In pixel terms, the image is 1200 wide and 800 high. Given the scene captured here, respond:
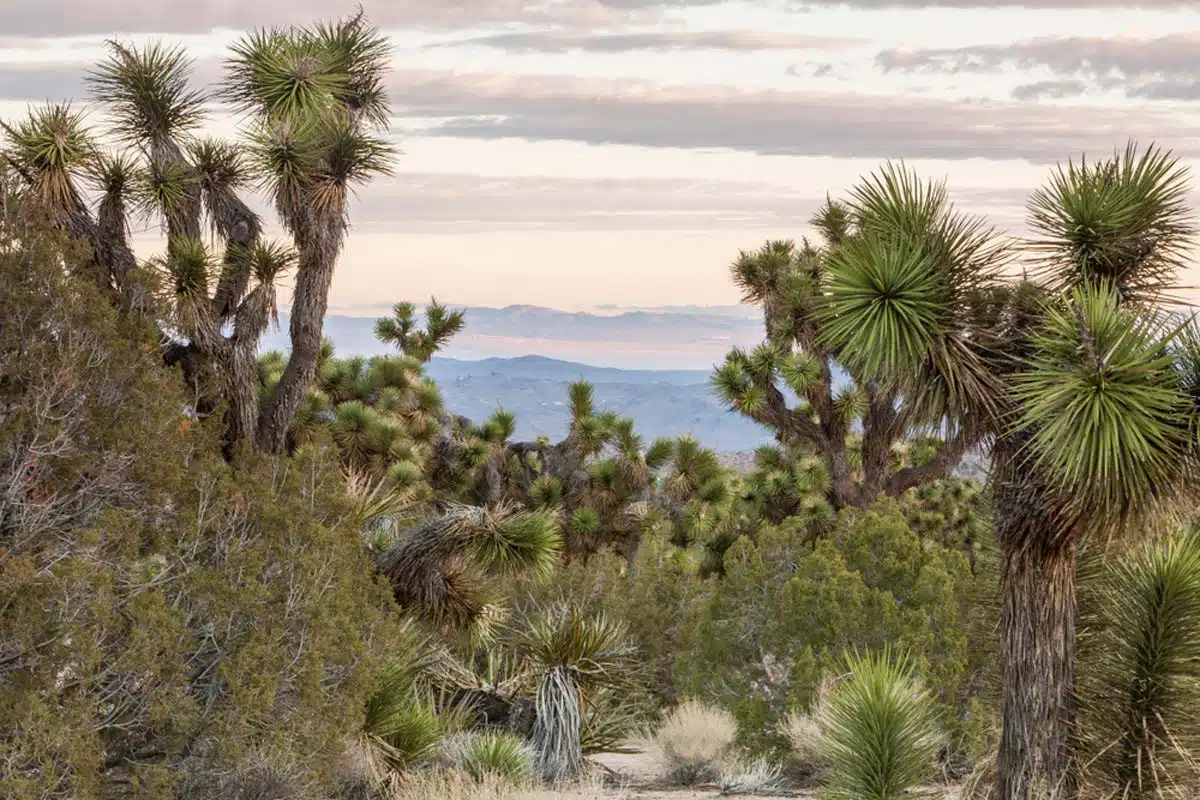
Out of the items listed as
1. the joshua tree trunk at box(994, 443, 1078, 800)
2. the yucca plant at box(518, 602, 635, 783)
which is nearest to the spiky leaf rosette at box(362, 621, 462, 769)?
the yucca plant at box(518, 602, 635, 783)

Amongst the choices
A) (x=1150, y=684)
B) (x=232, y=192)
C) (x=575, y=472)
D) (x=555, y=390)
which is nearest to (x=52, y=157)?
(x=232, y=192)

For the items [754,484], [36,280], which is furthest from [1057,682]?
[754,484]

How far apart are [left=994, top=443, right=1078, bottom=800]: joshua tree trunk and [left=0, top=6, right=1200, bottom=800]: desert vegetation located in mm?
26

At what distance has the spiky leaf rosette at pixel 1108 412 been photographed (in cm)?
938

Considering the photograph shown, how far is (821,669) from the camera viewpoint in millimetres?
15102

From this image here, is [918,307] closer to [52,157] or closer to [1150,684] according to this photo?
[1150,684]

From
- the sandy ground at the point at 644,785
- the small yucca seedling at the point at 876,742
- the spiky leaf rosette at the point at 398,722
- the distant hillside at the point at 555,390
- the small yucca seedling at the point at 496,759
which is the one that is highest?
the small yucca seedling at the point at 876,742

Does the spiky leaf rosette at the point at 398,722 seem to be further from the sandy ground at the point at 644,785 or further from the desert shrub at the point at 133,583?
Answer: the desert shrub at the point at 133,583

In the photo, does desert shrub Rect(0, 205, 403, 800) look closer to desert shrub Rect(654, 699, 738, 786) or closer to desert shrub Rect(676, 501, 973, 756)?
desert shrub Rect(654, 699, 738, 786)

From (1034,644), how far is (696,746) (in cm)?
479

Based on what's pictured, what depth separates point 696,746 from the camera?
1466 centimetres

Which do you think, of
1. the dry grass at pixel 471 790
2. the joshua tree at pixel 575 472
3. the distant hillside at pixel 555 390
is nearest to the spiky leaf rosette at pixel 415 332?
the joshua tree at pixel 575 472

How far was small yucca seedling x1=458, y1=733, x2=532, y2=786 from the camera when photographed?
12320 millimetres

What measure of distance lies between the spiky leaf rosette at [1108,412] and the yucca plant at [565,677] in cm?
593
